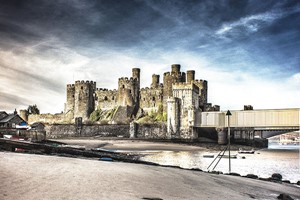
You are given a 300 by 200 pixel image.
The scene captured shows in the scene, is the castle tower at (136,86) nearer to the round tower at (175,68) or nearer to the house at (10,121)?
the round tower at (175,68)

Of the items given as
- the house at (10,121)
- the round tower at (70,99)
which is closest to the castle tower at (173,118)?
the house at (10,121)

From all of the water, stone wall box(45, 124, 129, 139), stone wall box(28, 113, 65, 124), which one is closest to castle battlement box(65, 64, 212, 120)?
stone wall box(28, 113, 65, 124)

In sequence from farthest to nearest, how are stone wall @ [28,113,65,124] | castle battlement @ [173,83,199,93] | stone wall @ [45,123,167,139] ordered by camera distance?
stone wall @ [28,113,65,124] → stone wall @ [45,123,167,139] → castle battlement @ [173,83,199,93]

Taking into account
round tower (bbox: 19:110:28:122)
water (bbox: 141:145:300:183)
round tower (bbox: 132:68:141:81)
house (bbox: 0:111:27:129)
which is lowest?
water (bbox: 141:145:300:183)

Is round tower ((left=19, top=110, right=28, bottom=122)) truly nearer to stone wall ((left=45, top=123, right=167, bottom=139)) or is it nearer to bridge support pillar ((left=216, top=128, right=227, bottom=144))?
stone wall ((left=45, top=123, right=167, bottom=139))

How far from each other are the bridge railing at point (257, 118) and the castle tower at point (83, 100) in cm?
2703

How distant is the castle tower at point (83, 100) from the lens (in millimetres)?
70750

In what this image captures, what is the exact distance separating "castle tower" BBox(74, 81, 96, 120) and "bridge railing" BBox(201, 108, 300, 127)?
2703cm

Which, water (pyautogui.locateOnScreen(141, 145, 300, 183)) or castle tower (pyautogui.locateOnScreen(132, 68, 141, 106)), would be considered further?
castle tower (pyautogui.locateOnScreen(132, 68, 141, 106))

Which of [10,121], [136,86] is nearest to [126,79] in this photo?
[136,86]

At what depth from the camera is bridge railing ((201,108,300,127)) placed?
1950 inches

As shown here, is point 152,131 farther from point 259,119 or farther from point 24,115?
point 24,115

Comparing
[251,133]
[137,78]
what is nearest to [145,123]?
[137,78]

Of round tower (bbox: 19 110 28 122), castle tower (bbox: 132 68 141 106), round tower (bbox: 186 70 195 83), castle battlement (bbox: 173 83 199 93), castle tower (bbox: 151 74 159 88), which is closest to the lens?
castle battlement (bbox: 173 83 199 93)
